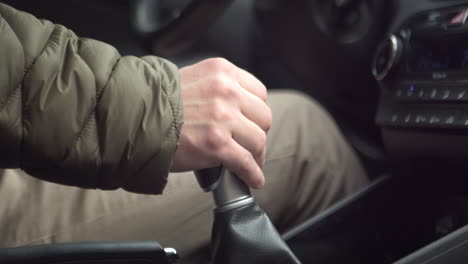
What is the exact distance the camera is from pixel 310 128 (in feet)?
2.56

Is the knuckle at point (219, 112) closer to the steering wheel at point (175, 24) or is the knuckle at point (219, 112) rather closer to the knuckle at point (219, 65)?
the knuckle at point (219, 65)

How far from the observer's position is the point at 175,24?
0.90 m

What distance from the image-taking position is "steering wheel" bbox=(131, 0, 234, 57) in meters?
0.85

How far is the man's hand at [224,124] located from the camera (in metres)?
0.49

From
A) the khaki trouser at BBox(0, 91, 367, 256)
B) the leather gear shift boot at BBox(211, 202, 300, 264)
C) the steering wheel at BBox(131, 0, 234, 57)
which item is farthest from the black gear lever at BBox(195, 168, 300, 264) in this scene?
the steering wheel at BBox(131, 0, 234, 57)

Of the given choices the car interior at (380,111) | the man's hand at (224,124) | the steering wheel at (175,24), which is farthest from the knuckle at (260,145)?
the steering wheel at (175,24)

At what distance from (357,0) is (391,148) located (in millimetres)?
246

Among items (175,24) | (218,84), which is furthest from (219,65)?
(175,24)

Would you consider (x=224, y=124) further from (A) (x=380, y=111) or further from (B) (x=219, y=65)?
→ (A) (x=380, y=111)

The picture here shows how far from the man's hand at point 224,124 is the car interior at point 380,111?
10 cm

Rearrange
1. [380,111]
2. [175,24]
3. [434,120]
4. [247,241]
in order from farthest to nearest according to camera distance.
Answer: [175,24]
[380,111]
[434,120]
[247,241]

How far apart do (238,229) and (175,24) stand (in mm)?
502

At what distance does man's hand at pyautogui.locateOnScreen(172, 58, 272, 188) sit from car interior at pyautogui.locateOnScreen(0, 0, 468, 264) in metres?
0.10

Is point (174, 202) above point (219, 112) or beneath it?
beneath
